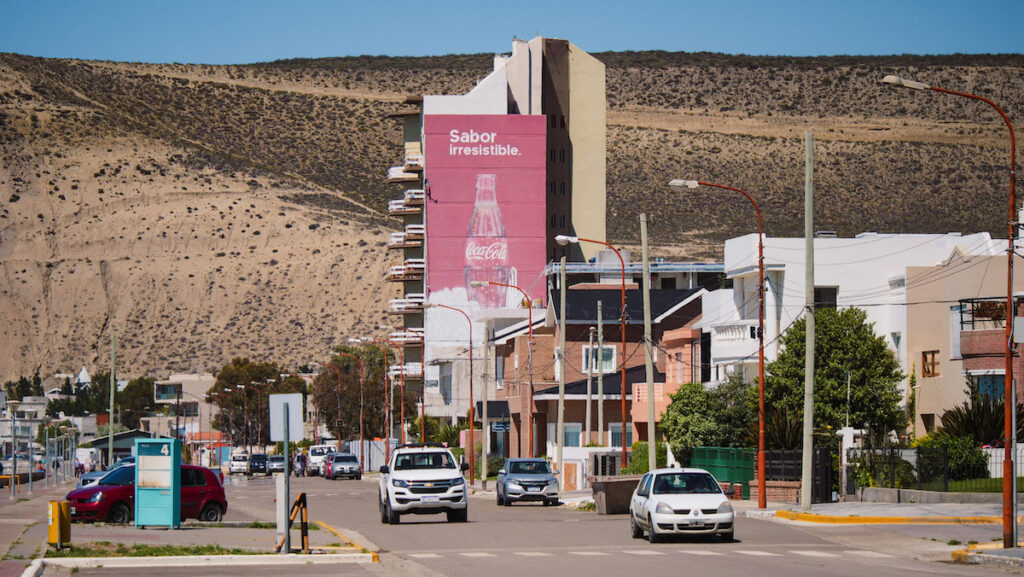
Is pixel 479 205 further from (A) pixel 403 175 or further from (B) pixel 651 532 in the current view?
(B) pixel 651 532

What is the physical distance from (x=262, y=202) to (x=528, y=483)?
131m

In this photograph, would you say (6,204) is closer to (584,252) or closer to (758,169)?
(584,252)

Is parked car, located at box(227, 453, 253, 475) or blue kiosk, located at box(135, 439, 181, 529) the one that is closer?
blue kiosk, located at box(135, 439, 181, 529)

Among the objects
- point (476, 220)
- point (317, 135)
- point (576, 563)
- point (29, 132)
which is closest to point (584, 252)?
point (476, 220)

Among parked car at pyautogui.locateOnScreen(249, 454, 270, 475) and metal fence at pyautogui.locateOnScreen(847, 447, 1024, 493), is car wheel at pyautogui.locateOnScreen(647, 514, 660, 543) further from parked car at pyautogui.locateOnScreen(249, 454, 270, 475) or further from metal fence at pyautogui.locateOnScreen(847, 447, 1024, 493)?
parked car at pyautogui.locateOnScreen(249, 454, 270, 475)

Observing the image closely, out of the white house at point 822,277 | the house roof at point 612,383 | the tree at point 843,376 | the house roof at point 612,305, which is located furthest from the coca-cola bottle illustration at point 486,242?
the tree at point 843,376

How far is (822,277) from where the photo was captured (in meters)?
56.1

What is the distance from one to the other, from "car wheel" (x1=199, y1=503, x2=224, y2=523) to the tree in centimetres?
2156

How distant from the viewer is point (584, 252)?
417ft

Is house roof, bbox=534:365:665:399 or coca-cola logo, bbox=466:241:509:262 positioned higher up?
coca-cola logo, bbox=466:241:509:262

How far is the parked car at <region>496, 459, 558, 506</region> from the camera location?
4462 cm

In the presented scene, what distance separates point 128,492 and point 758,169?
478 ft

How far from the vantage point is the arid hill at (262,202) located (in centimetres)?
15625

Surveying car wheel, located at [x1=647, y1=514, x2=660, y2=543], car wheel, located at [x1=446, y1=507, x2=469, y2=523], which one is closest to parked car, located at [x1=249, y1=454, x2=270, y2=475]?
car wheel, located at [x1=446, y1=507, x2=469, y2=523]
